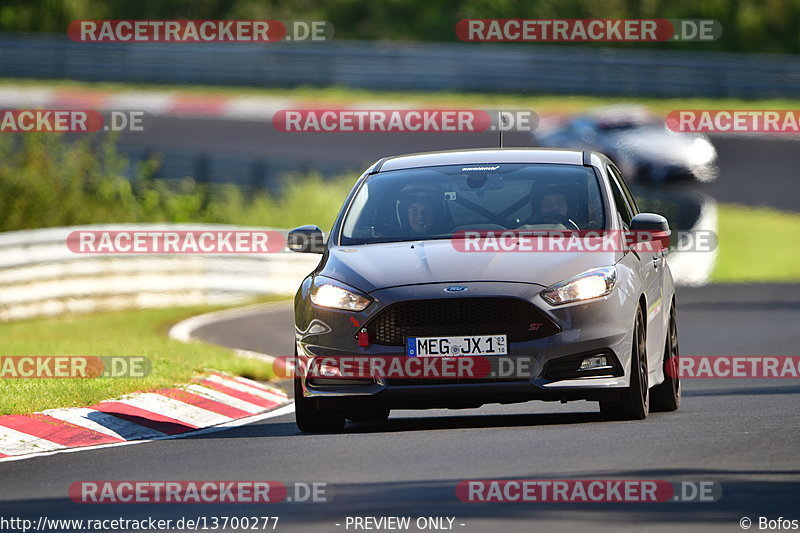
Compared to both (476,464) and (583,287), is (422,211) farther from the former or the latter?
(476,464)

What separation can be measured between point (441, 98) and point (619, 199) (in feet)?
98.2

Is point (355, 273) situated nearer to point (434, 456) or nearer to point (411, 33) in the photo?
point (434, 456)

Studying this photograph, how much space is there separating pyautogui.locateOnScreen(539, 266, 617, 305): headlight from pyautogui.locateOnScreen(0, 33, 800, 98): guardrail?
2972cm

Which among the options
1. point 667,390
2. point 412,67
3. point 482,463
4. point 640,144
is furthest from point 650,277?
point 412,67

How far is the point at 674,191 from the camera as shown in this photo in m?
31.7

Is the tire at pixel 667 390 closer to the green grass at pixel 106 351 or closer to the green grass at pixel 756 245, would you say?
the green grass at pixel 106 351

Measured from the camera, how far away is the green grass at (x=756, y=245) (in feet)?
96.5

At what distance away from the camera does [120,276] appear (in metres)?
21.7

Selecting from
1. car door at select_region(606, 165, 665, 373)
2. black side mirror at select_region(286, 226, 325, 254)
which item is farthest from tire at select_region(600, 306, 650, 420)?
black side mirror at select_region(286, 226, 325, 254)

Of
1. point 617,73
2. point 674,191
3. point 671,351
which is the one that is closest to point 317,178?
point 674,191

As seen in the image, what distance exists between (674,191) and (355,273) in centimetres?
2237

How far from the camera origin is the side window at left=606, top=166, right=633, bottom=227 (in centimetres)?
1116

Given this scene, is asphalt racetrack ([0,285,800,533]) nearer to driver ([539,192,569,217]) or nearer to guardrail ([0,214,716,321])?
driver ([539,192,569,217])

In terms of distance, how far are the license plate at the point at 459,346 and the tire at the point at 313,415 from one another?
82 cm
